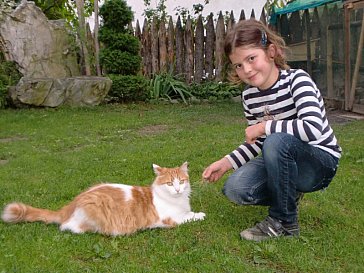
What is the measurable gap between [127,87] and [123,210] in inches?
296

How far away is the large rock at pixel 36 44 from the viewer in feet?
35.8

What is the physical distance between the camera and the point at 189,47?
40.5ft

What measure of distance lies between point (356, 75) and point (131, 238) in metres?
6.53

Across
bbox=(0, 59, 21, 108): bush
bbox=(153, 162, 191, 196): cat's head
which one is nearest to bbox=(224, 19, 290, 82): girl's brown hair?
bbox=(153, 162, 191, 196): cat's head

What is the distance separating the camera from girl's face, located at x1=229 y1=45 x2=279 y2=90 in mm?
2988

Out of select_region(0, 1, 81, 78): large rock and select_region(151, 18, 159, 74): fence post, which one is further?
select_region(151, 18, 159, 74): fence post

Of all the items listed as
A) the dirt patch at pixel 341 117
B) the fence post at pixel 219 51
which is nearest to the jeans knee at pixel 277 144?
the dirt patch at pixel 341 117

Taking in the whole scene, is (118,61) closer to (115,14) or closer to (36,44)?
(115,14)

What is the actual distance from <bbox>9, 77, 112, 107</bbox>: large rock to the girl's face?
7.48 m

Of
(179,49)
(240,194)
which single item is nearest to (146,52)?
(179,49)

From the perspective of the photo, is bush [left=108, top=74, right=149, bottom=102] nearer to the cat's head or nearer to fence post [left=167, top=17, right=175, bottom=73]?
fence post [left=167, top=17, right=175, bottom=73]

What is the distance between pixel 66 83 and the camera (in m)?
10.3

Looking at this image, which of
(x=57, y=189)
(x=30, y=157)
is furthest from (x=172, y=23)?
(x=57, y=189)

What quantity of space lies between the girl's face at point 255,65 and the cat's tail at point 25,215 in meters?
1.56
